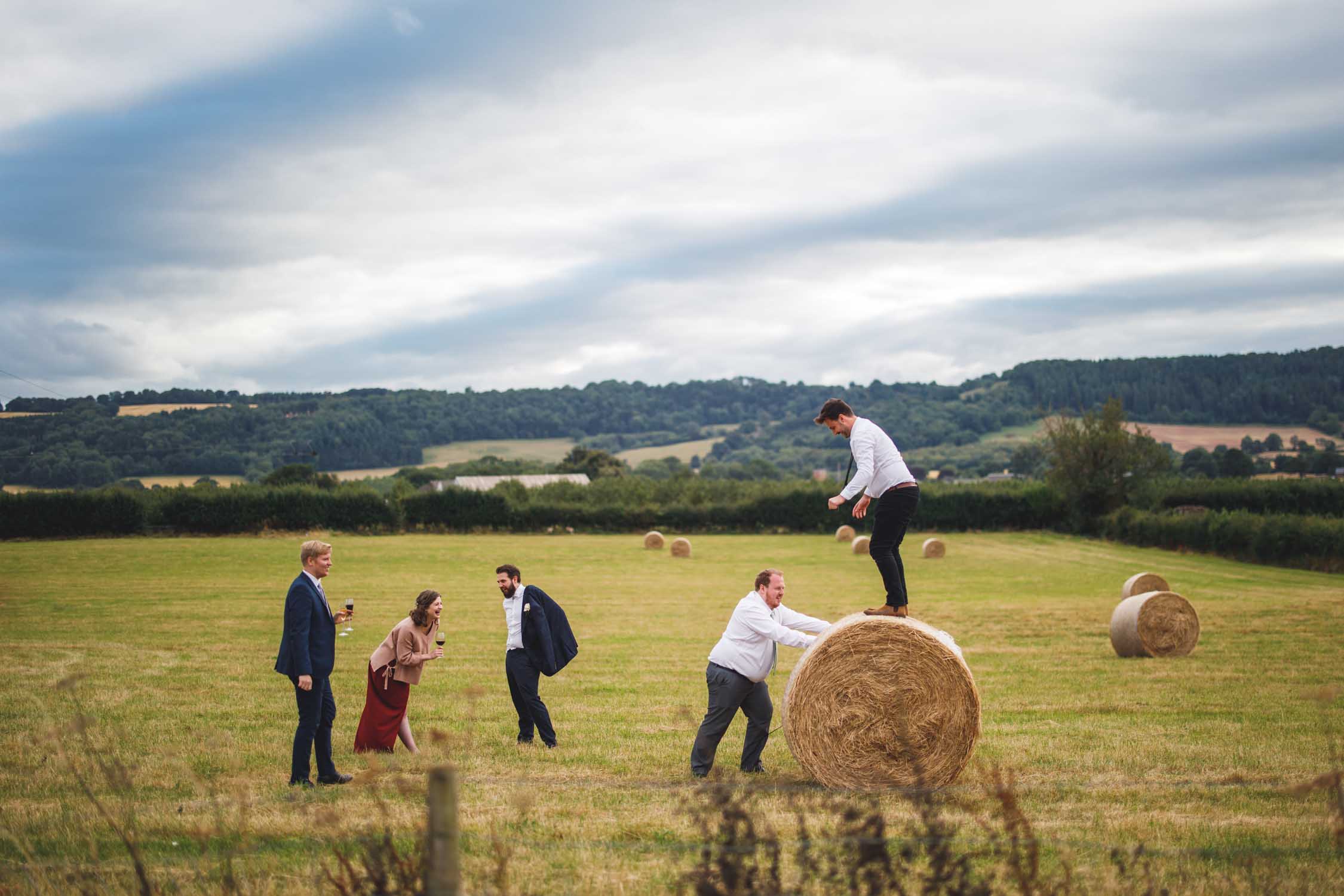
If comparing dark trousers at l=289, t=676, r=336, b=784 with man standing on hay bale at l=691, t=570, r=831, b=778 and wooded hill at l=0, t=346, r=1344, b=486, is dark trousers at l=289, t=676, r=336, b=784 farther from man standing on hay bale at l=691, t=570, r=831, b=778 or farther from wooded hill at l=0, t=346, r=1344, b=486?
wooded hill at l=0, t=346, r=1344, b=486

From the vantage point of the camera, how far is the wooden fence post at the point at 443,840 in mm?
3729

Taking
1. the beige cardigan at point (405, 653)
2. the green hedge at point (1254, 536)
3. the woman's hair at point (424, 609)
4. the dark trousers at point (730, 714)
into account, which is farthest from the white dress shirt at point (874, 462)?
the green hedge at point (1254, 536)

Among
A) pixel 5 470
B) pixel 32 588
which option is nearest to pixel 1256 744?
pixel 32 588

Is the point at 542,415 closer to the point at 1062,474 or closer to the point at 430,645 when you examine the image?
the point at 1062,474

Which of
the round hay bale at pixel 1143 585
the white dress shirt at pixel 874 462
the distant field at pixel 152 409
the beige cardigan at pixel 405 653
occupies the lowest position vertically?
the round hay bale at pixel 1143 585

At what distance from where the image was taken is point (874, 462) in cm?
983

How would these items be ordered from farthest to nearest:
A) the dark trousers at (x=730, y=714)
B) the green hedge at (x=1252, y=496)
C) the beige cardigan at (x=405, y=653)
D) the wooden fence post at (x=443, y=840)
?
1. the green hedge at (x=1252, y=496)
2. the beige cardigan at (x=405, y=653)
3. the dark trousers at (x=730, y=714)
4. the wooden fence post at (x=443, y=840)

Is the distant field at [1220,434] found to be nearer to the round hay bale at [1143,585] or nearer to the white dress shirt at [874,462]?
the round hay bale at [1143,585]

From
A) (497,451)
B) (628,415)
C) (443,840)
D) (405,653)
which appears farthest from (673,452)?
(443,840)

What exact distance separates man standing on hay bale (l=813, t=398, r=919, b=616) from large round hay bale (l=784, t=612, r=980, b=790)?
0.59 m

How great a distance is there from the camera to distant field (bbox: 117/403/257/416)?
8000 centimetres

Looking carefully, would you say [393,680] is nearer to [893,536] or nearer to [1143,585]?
[893,536]

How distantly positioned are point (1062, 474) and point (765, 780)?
5116cm

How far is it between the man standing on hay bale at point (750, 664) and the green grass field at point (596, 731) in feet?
1.22
